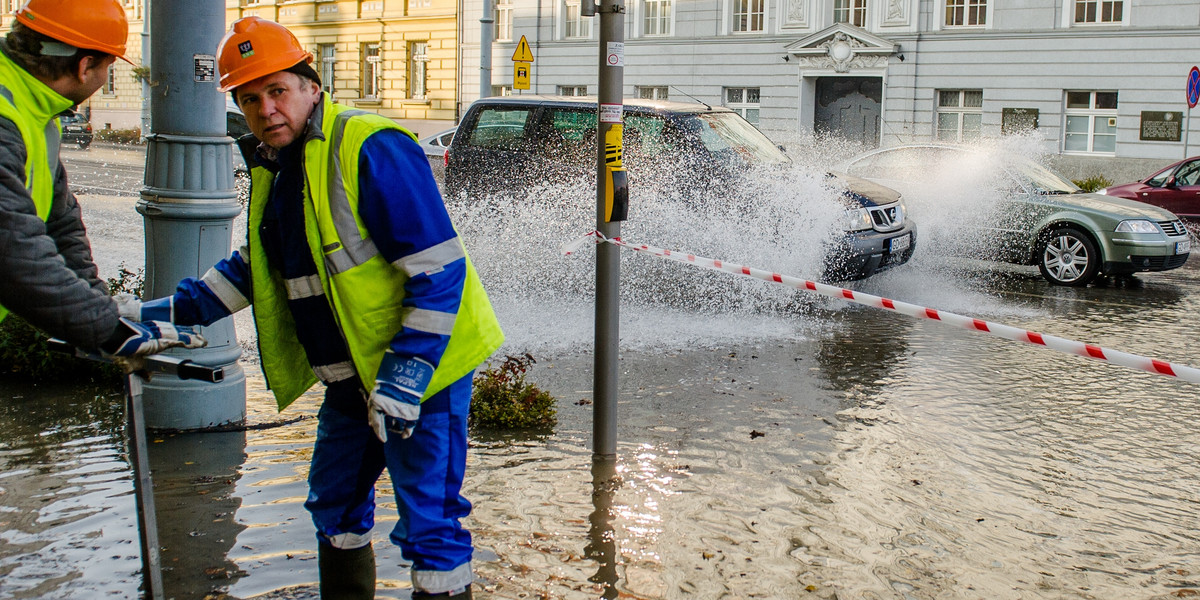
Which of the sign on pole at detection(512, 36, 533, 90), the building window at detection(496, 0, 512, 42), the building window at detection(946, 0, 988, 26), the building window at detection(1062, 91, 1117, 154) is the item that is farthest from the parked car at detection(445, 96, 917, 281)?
the building window at detection(496, 0, 512, 42)

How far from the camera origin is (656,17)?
3312 cm

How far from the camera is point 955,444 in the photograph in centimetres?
551

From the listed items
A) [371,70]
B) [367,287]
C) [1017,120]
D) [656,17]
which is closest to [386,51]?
[371,70]

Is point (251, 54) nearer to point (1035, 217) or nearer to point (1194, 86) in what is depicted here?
point (1035, 217)

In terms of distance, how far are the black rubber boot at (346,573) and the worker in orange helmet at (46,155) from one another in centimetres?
81

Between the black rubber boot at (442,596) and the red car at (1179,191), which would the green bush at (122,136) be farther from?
the black rubber boot at (442,596)

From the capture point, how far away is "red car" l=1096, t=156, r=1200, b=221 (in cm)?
1659

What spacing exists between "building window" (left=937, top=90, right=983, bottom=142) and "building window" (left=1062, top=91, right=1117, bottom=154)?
2.01 meters

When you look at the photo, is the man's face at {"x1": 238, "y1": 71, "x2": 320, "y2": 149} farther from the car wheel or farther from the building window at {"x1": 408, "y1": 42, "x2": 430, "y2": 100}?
the building window at {"x1": 408, "y1": 42, "x2": 430, "y2": 100}

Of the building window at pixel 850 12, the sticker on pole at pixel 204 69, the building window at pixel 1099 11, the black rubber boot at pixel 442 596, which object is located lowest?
the black rubber boot at pixel 442 596

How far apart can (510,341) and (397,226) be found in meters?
5.14

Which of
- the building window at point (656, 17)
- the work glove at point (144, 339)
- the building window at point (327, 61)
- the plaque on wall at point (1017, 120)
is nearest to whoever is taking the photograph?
the work glove at point (144, 339)

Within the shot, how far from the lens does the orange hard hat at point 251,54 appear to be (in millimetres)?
2904

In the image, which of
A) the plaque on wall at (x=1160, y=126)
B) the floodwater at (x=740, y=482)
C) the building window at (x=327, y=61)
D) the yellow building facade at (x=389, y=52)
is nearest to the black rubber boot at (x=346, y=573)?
the floodwater at (x=740, y=482)
